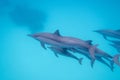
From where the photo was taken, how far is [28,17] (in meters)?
15.1

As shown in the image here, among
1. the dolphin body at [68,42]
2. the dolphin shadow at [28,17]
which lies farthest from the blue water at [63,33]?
the dolphin body at [68,42]

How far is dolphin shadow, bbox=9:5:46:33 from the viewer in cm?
1477

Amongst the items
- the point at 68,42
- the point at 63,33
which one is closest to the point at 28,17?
the point at 63,33

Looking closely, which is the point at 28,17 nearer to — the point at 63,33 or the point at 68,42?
the point at 63,33

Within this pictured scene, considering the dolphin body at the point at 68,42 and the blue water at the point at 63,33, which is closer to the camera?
the dolphin body at the point at 68,42

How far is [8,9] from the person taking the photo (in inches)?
595

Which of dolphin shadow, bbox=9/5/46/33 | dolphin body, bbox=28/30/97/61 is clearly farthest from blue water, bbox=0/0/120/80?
dolphin body, bbox=28/30/97/61

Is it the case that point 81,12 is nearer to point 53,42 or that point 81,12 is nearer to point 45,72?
point 45,72

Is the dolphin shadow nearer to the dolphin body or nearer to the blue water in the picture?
the blue water

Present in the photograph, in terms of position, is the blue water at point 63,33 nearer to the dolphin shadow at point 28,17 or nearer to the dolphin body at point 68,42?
the dolphin shadow at point 28,17

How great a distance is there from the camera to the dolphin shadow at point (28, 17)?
14.8 metres

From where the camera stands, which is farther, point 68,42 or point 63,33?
point 63,33

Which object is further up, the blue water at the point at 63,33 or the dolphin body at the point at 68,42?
the blue water at the point at 63,33

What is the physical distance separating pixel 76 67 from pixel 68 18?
2626mm
